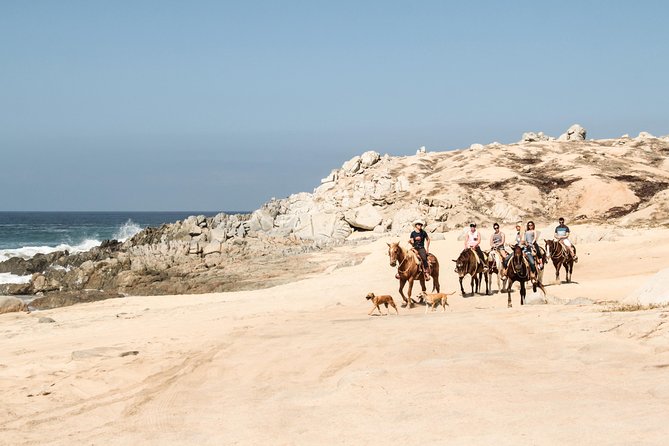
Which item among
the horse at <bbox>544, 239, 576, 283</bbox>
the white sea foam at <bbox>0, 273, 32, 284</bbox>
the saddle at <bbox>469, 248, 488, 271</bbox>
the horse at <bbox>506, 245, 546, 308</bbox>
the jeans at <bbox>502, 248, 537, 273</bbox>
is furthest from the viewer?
the white sea foam at <bbox>0, 273, 32, 284</bbox>

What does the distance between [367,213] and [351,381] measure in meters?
42.1

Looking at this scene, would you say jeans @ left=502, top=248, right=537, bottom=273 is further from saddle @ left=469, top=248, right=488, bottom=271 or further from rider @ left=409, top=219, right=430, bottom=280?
saddle @ left=469, top=248, right=488, bottom=271

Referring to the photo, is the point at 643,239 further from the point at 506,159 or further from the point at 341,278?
the point at 506,159

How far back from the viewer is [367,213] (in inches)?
2000

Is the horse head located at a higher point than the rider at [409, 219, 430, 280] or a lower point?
lower

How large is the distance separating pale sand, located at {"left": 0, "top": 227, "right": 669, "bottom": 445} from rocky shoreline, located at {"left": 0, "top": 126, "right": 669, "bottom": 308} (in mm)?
17188

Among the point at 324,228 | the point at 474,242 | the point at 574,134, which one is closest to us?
the point at 474,242

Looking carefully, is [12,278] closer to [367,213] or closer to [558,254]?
[367,213]

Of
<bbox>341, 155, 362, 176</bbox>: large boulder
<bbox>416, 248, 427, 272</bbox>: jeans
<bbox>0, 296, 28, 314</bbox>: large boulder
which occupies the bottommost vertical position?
<bbox>0, 296, 28, 314</bbox>: large boulder

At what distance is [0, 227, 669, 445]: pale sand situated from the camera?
7078 millimetres

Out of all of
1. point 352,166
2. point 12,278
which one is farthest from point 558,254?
point 352,166

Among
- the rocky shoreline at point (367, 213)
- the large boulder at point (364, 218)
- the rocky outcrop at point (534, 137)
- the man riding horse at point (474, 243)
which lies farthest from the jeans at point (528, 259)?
the rocky outcrop at point (534, 137)

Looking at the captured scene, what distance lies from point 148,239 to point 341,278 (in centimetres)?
3214

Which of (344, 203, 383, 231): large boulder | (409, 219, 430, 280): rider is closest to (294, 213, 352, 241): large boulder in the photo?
(344, 203, 383, 231): large boulder
